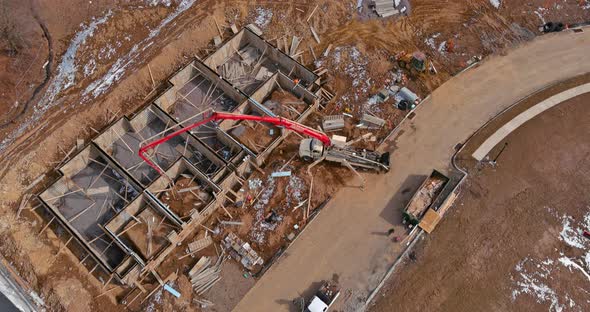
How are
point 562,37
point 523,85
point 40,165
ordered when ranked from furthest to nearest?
point 562,37
point 523,85
point 40,165

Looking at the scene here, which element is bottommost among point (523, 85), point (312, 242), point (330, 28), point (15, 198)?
point (15, 198)

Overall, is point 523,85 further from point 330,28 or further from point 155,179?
point 155,179

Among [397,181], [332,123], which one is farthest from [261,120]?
[397,181]

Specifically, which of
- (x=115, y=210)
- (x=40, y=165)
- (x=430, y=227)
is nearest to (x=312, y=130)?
(x=430, y=227)

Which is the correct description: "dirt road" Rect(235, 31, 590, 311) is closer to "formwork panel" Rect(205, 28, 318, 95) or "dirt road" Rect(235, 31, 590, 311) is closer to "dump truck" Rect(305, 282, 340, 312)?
"dump truck" Rect(305, 282, 340, 312)

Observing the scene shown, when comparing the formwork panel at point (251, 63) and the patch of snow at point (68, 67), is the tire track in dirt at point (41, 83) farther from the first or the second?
the formwork panel at point (251, 63)
